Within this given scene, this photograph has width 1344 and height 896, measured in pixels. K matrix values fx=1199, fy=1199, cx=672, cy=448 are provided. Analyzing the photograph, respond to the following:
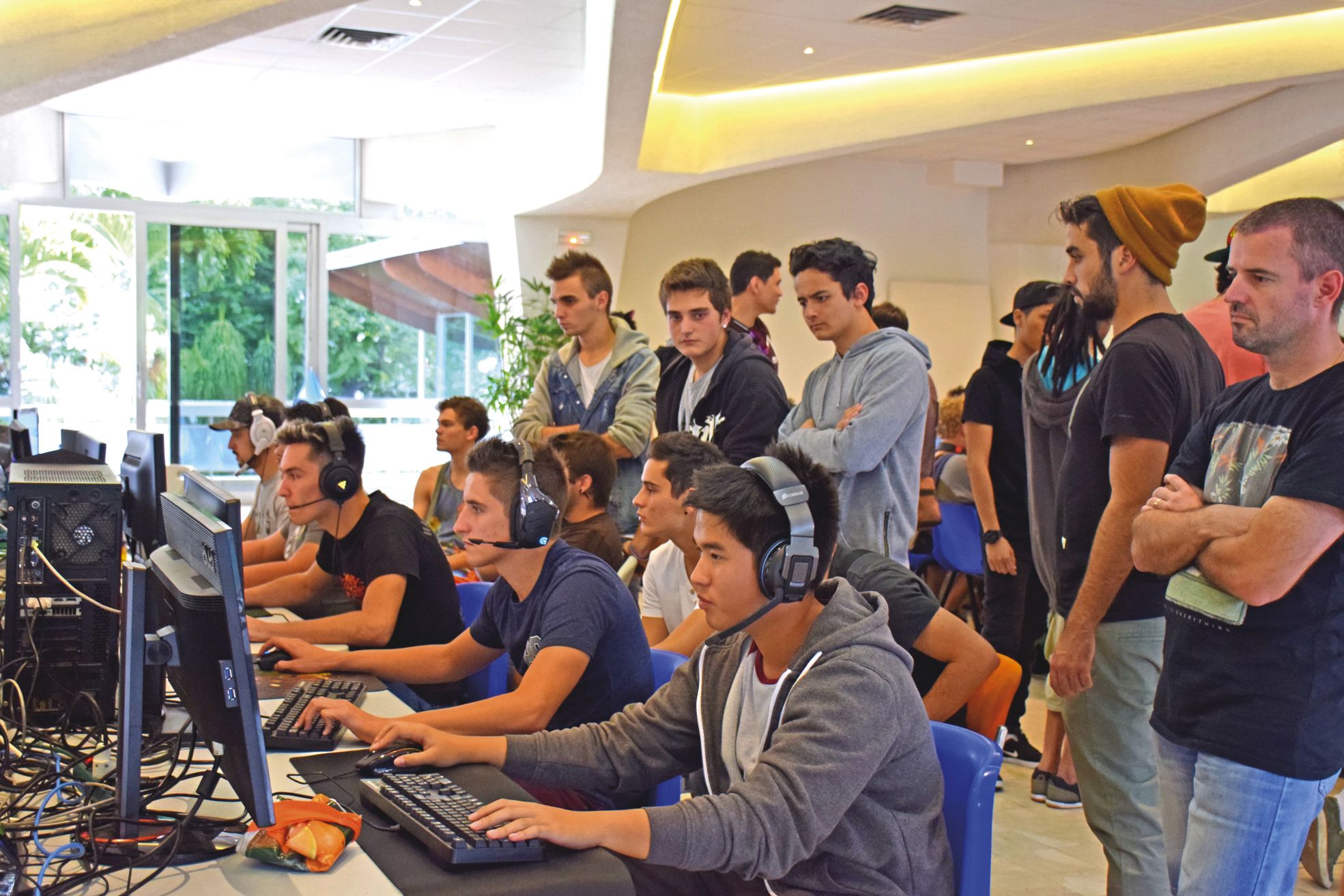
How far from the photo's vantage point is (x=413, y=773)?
5.96ft

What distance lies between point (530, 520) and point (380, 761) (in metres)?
0.63

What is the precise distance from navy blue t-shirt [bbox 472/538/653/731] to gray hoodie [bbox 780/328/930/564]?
81cm

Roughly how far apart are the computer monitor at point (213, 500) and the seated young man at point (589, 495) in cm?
149

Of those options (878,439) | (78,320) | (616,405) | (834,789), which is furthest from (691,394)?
(78,320)

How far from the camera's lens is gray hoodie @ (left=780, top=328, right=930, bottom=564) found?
293 cm

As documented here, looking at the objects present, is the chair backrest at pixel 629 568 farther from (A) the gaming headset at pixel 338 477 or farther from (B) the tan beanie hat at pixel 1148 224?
(B) the tan beanie hat at pixel 1148 224

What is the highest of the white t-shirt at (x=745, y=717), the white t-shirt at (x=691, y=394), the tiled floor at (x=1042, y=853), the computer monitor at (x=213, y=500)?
the white t-shirt at (x=691, y=394)

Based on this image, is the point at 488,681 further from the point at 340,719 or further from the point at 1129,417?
the point at 1129,417

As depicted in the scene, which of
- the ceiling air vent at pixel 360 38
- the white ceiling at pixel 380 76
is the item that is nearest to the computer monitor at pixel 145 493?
the white ceiling at pixel 380 76

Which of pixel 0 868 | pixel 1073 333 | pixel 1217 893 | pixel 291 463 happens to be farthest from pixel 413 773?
pixel 1073 333

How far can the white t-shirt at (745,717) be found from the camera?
1773mm

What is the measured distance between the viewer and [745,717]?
5.93 feet

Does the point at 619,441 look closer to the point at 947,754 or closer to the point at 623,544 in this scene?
the point at 623,544

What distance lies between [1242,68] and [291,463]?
6170mm
